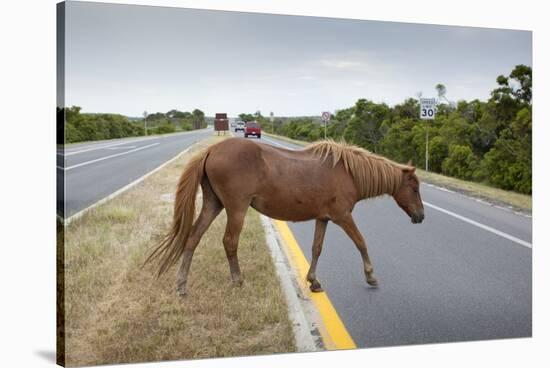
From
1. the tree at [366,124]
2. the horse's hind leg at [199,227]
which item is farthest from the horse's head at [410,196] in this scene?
the horse's hind leg at [199,227]

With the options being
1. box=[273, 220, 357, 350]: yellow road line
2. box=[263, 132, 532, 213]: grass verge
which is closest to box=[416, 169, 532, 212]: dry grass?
box=[263, 132, 532, 213]: grass verge

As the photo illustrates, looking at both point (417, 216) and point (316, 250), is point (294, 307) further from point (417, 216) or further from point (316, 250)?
point (417, 216)

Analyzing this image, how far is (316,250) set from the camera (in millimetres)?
5383

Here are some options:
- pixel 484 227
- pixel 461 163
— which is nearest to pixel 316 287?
pixel 484 227

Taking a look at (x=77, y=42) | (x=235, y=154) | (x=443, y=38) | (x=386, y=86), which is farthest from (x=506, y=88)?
(x=77, y=42)

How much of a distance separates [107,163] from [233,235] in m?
1.29

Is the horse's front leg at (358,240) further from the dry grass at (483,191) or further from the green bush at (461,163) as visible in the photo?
the green bush at (461,163)

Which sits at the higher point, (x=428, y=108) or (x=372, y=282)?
(x=428, y=108)

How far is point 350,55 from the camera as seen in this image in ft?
18.9

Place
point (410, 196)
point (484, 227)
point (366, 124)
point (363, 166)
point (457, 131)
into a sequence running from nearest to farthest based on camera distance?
point (363, 166) → point (410, 196) → point (366, 124) → point (457, 131) → point (484, 227)

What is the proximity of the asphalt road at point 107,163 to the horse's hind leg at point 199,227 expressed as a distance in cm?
52

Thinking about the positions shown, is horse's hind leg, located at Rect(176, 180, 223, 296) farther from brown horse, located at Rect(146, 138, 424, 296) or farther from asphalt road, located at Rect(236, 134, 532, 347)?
asphalt road, located at Rect(236, 134, 532, 347)

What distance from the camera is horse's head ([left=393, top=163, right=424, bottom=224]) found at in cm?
550

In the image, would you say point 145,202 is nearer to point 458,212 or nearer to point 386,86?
point 386,86
